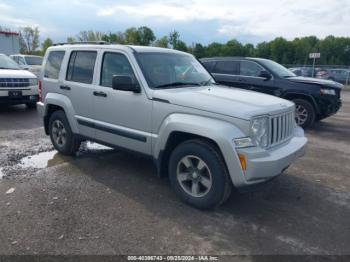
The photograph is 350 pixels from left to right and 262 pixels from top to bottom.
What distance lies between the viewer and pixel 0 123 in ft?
27.9

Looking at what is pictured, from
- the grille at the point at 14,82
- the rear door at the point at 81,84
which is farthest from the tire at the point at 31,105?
the rear door at the point at 81,84

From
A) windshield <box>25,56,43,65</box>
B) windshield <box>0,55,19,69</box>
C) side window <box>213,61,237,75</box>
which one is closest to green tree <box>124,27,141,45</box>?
windshield <box>25,56,43,65</box>

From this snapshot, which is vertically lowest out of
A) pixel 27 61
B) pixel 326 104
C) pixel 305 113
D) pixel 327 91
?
pixel 305 113

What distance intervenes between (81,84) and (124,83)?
1305mm

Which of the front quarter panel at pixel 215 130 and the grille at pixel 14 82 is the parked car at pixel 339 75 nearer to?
the grille at pixel 14 82

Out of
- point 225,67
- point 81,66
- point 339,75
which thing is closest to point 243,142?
point 81,66

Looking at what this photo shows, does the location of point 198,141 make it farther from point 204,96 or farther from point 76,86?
point 76,86

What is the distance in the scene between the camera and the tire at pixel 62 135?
580 cm

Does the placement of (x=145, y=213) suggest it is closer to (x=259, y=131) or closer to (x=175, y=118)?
(x=175, y=118)

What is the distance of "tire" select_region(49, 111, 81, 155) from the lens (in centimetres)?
580

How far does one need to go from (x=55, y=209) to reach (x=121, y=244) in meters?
1.15

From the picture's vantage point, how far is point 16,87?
9.84 meters

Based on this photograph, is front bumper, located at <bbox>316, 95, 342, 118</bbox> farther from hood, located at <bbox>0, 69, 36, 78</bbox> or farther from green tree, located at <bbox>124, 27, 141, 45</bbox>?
green tree, located at <bbox>124, 27, 141, 45</bbox>

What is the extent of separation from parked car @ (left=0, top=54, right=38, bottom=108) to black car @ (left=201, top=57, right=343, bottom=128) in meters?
5.92
